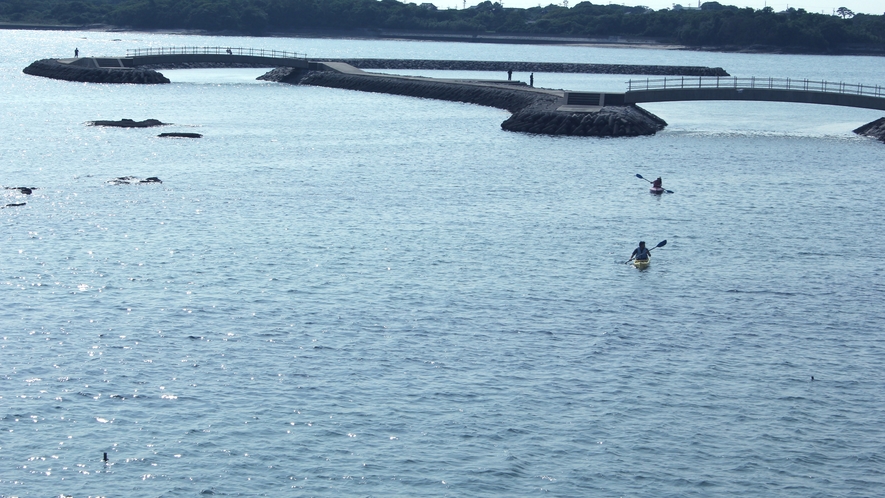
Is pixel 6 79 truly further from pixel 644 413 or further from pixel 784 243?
pixel 644 413

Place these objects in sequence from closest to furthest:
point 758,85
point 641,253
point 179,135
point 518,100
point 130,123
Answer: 1. point 641,253
2. point 179,135
3. point 130,123
4. point 518,100
5. point 758,85

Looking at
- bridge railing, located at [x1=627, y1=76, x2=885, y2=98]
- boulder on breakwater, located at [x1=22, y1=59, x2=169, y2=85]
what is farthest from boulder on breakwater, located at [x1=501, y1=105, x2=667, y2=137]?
boulder on breakwater, located at [x1=22, y1=59, x2=169, y2=85]

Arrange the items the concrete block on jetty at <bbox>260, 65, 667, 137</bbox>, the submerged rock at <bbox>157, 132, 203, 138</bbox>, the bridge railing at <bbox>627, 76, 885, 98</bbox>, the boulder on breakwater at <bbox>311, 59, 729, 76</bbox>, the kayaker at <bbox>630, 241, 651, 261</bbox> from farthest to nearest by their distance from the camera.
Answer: the boulder on breakwater at <bbox>311, 59, 729, 76</bbox> < the concrete block on jetty at <bbox>260, 65, 667, 137</bbox> < the bridge railing at <bbox>627, 76, 885, 98</bbox> < the submerged rock at <bbox>157, 132, 203, 138</bbox> < the kayaker at <bbox>630, 241, 651, 261</bbox>

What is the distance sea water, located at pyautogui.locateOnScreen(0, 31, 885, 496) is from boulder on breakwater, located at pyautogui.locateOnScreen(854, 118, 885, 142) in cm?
1974

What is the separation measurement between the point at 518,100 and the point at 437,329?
255ft

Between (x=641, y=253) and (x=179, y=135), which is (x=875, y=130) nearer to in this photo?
(x=179, y=135)

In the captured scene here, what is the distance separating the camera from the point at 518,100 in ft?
371

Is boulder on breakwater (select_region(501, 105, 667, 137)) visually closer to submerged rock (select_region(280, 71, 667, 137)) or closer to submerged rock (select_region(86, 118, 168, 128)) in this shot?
submerged rock (select_region(280, 71, 667, 137))

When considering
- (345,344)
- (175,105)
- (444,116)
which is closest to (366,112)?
(444,116)

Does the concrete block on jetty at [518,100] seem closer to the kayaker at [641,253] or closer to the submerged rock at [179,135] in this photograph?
the submerged rock at [179,135]

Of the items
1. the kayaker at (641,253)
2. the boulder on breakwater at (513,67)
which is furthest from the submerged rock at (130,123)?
the boulder on breakwater at (513,67)

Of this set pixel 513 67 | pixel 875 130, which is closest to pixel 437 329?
pixel 875 130

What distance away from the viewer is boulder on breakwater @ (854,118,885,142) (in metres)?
97.0

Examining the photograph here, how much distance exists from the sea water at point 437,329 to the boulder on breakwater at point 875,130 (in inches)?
777
